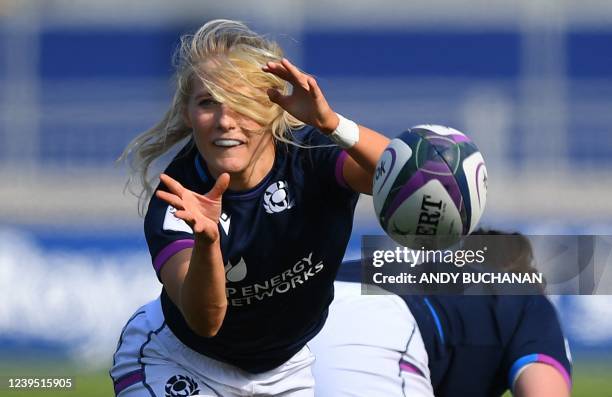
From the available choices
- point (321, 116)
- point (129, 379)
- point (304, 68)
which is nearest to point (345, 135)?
point (321, 116)

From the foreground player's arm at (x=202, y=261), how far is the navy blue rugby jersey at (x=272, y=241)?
0.34m

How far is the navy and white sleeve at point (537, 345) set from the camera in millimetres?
3932

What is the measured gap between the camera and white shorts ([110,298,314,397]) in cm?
402

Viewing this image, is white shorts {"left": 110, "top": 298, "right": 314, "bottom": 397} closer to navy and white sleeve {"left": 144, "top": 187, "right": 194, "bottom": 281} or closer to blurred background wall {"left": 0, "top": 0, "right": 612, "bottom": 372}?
navy and white sleeve {"left": 144, "top": 187, "right": 194, "bottom": 281}

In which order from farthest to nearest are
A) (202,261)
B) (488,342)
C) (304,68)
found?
(304,68)
(488,342)
(202,261)

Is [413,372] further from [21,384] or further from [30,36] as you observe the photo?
[30,36]

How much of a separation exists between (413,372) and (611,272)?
3875 mm

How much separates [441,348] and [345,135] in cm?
121

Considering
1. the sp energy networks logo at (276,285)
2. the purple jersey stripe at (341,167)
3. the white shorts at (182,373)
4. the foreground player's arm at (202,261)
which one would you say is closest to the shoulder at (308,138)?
the purple jersey stripe at (341,167)

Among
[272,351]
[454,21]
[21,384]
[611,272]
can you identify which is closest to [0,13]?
[454,21]

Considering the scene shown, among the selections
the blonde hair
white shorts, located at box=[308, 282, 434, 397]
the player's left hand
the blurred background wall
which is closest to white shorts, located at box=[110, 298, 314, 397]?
white shorts, located at box=[308, 282, 434, 397]

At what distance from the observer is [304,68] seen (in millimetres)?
12961

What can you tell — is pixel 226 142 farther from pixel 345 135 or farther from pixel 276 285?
pixel 276 285

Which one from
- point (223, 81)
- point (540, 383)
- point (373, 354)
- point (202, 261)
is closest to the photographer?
point (202, 261)
